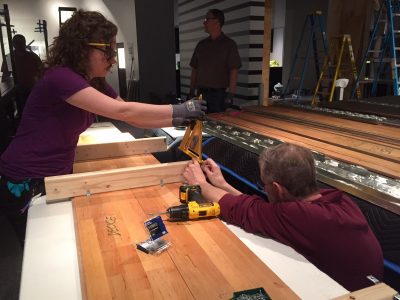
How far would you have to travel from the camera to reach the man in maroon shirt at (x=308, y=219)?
1.07m

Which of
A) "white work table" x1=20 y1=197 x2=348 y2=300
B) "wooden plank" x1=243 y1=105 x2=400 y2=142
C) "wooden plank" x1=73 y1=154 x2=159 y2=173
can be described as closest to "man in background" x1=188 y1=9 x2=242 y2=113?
"wooden plank" x1=243 y1=105 x2=400 y2=142

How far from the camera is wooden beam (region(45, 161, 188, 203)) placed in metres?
1.40

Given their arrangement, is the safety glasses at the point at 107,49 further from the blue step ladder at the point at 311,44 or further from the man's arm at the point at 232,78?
the blue step ladder at the point at 311,44

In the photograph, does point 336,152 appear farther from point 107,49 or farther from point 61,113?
point 61,113

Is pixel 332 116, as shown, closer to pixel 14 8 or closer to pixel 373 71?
pixel 373 71

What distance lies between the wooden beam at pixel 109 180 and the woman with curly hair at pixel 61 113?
0.12 m

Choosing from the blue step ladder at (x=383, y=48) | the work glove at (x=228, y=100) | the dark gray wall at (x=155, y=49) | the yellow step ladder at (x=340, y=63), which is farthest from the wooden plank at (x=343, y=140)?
the dark gray wall at (x=155, y=49)

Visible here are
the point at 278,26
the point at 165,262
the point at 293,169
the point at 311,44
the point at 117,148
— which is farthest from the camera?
the point at 278,26

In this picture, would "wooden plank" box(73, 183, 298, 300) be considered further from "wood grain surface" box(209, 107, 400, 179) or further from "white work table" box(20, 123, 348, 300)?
"wood grain surface" box(209, 107, 400, 179)

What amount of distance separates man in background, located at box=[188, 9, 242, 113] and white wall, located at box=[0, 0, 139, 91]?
138 inches

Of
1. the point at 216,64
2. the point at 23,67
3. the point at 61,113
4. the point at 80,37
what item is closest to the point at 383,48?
the point at 216,64

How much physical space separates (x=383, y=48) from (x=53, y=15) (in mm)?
6421

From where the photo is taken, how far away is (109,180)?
4.82 ft

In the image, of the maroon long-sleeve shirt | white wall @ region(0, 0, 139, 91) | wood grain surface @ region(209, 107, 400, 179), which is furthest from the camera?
white wall @ region(0, 0, 139, 91)
